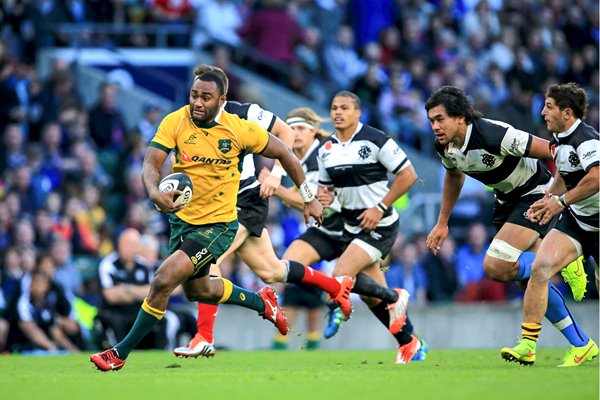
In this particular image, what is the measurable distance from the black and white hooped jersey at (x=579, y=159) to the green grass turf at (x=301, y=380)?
126cm

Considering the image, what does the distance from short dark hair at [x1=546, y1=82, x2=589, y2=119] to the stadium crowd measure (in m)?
6.50

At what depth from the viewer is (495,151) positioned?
11.2 m

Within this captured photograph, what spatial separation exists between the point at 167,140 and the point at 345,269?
9.16 ft

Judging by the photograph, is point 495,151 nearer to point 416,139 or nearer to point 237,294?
point 237,294

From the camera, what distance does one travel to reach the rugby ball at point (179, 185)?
10117mm

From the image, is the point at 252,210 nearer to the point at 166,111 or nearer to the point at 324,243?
the point at 324,243

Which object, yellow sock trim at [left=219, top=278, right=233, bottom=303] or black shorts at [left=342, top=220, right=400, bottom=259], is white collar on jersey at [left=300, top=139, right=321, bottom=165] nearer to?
black shorts at [left=342, top=220, right=400, bottom=259]

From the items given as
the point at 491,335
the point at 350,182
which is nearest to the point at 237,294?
the point at 350,182

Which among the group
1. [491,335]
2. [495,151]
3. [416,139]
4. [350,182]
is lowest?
[491,335]

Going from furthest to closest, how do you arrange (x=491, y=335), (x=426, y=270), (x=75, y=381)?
(x=426, y=270) < (x=491, y=335) < (x=75, y=381)

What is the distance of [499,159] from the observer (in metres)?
11.3

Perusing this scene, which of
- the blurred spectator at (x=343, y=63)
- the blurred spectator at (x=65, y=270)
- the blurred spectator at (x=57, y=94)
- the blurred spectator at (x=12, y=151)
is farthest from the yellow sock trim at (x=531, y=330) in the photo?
the blurred spectator at (x=343, y=63)

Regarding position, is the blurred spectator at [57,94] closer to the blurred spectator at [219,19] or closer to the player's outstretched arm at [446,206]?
the blurred spectator at [219,19]

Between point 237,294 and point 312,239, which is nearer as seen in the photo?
point 237,294
